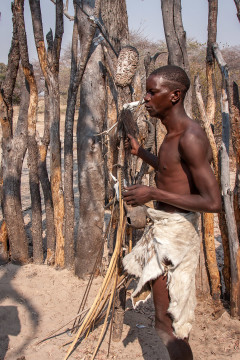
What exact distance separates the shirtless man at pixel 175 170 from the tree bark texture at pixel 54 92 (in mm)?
1764

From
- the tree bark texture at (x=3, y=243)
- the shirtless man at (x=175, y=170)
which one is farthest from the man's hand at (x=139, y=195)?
the tree bark texture at (x=3, y=243)

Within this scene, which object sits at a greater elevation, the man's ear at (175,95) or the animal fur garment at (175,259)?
the man's ear at (175,95)

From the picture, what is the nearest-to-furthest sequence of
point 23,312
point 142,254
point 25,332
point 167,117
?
1. point 167,117
2. point 142,254
3. point 25,332
4. point 23,312

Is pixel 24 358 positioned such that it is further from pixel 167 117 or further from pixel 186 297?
pixel 167 117

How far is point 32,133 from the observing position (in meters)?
3.72

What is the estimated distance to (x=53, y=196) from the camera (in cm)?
377

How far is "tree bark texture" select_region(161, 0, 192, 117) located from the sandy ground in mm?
2097

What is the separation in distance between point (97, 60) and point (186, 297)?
7.62 feet

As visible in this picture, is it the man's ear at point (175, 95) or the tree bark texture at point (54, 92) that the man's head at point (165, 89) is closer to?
the man's ear at point (175, 95)

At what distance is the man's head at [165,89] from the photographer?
79.8 inches

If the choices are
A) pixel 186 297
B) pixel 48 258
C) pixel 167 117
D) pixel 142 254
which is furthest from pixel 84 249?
pixel 167 117

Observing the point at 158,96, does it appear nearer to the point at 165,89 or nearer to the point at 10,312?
the point at 165,89

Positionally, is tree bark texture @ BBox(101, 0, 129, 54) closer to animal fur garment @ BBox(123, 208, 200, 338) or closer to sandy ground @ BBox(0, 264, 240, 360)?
animal fur garment @ BBox(123, 208, 200, 338)

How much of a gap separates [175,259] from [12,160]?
2.39m
